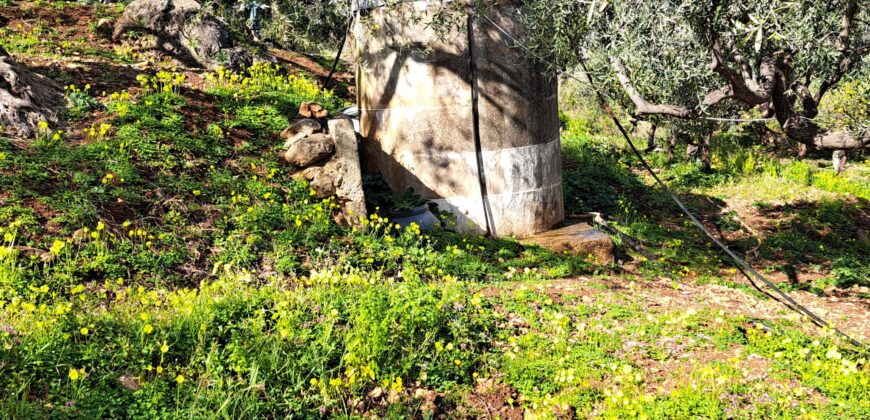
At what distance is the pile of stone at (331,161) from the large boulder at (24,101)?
279 cm

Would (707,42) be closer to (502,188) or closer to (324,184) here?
(502,188)

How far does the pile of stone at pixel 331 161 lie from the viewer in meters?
7.65

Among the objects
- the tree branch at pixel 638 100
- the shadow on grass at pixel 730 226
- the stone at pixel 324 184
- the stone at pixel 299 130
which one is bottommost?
the shadow on grass at pixel 730 226

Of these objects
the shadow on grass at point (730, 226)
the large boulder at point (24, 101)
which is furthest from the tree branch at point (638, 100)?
the large boulder at point (24, 101)

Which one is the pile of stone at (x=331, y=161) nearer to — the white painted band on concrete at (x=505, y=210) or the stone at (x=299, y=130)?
the stone at (x=299, y=130)

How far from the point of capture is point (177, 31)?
1124 cm

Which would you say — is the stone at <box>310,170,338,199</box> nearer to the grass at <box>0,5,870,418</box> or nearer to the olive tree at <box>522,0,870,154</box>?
the grass at <box>0,5,870,418</box>

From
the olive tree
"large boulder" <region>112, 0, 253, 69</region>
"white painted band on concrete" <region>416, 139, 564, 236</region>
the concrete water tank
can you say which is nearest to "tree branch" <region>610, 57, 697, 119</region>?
the olive tree

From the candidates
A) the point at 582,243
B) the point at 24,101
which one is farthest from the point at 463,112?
the point at 24,101

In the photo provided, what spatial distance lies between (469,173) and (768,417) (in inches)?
199

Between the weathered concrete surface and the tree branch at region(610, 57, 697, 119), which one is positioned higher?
the tree branch at region(610, 57, 697, 119)

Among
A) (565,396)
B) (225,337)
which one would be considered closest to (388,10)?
(225,337)

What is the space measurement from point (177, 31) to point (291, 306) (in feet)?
26.7

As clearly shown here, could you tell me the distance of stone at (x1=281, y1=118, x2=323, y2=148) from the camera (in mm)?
8148
